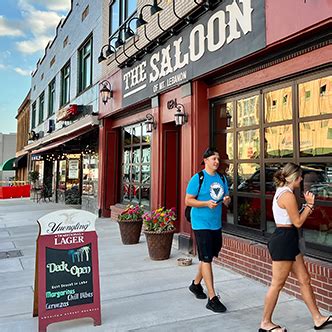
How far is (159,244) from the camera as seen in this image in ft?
20.1

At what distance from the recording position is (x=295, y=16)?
13.9ft

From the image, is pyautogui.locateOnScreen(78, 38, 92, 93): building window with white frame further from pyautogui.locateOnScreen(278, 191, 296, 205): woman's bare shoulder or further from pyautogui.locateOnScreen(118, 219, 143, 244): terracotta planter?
pyautogui.locateOnScreen(278, 191, 296, 205): woman's bare shoulder

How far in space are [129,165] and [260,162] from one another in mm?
5830

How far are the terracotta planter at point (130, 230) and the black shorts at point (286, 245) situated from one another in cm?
448

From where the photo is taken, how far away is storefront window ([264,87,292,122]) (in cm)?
497

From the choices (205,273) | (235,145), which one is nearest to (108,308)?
(205,273)

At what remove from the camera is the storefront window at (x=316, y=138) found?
4.45 m

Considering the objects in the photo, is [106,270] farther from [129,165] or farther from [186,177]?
[129,165]

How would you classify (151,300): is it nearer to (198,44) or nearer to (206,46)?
(206,46)

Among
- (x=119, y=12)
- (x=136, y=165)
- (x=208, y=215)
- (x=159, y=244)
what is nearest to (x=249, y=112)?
(x=208, y=215)

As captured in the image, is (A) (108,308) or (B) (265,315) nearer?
(B) (265,315)

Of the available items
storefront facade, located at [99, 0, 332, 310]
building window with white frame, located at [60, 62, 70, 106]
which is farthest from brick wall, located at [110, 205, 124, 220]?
building window with white frame, located at [60, 62, 70, 106]

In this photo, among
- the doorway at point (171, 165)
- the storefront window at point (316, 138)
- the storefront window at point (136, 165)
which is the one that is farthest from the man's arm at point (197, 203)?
the storefront window at point (136, 165)

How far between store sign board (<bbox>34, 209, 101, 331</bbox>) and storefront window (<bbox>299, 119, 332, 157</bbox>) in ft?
9.95
